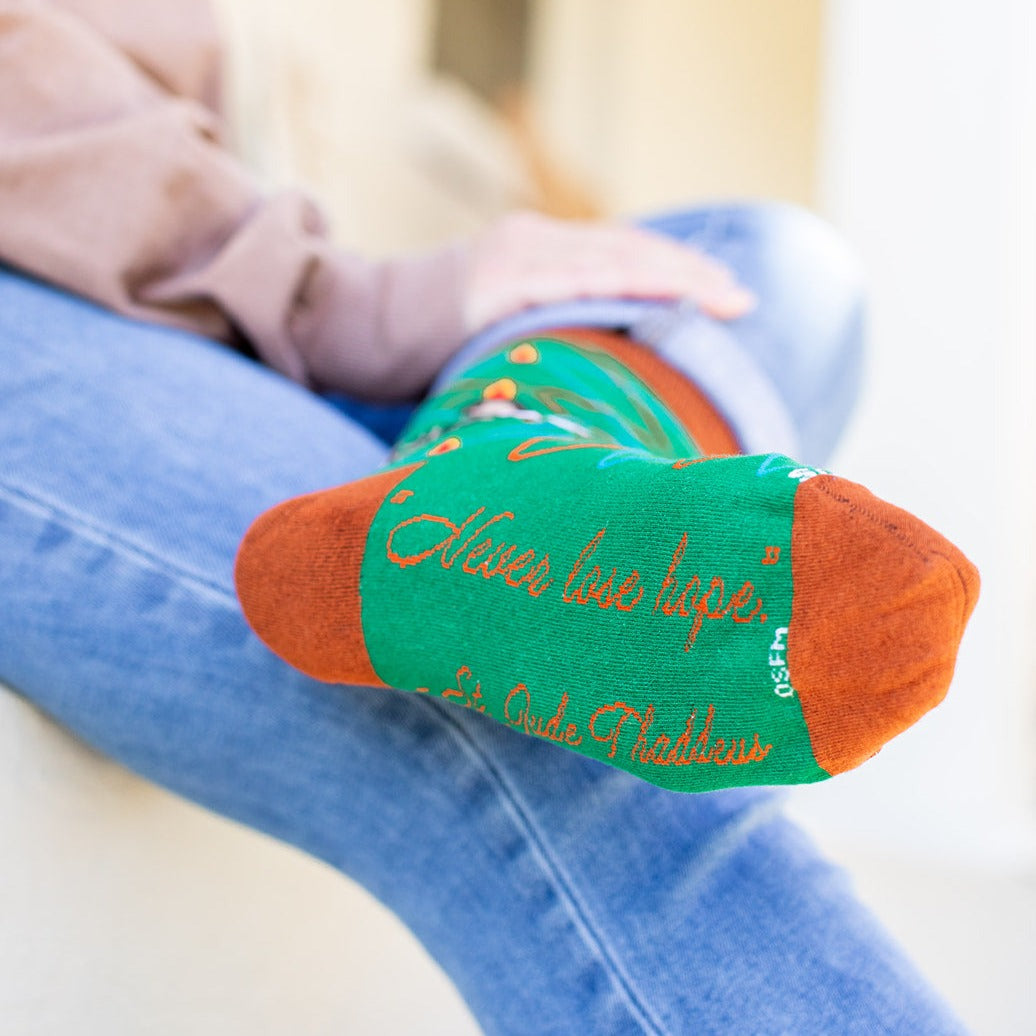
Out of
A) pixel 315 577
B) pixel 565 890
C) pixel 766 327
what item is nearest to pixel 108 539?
pixel 315 577

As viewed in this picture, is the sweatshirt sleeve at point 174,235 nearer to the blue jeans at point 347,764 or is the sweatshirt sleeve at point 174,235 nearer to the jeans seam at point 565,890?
the blue jeans at point 347,764

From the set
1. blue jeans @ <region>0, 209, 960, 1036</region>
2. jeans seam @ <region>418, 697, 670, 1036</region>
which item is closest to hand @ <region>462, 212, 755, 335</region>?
blue jeans @ <region>0, 209, 960, 1036</region>

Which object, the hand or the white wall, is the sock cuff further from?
the white wall

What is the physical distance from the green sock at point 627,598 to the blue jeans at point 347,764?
0.16ft

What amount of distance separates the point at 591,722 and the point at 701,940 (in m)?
0.10

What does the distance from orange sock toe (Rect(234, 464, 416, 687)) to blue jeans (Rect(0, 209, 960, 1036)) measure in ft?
0.14

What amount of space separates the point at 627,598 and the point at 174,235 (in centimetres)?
37

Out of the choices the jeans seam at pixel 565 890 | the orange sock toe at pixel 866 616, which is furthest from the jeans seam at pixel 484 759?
the orange sock toe at pixel 866 616

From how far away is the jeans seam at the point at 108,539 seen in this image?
1.39 feet

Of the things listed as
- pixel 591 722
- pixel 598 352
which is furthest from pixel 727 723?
pixel 598 352

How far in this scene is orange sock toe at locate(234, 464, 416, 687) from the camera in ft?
1.19

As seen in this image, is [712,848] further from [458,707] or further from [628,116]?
[628,116]

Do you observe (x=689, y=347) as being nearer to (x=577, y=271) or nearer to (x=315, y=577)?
(x=577, y=271)

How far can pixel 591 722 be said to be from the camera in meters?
0.31
